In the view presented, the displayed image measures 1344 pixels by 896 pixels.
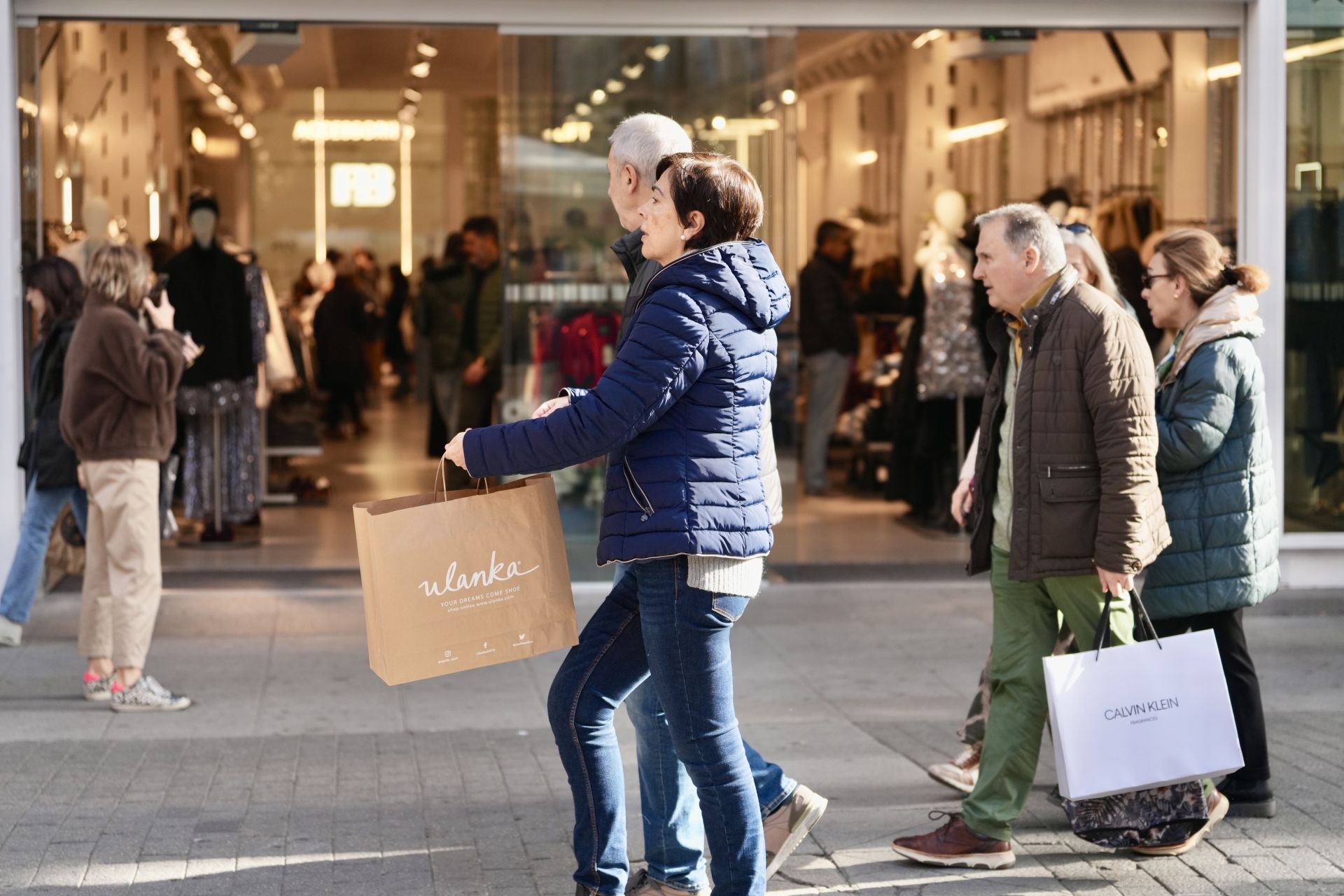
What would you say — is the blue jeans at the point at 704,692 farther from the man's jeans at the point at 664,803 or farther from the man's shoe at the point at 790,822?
the man's shoe at the point at 790,822

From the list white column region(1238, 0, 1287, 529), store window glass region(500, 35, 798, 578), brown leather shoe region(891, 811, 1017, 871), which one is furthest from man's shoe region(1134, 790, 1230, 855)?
store window glass region(500, 35, 798, 578)

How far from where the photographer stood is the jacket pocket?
14.7 ft

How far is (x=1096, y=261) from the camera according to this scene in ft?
17.2

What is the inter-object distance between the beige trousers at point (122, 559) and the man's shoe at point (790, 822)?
302 centimetres

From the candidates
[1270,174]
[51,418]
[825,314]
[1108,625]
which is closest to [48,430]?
[51,418]

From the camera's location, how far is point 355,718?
640cm

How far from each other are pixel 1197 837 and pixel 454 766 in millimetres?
2373

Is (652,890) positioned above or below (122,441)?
below

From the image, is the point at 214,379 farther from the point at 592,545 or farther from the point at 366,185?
the point at 366,185

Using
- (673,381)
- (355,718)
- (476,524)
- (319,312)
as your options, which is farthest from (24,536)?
(319,312)

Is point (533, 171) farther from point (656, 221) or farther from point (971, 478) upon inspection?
point (656, 221)

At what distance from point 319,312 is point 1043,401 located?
1323cm

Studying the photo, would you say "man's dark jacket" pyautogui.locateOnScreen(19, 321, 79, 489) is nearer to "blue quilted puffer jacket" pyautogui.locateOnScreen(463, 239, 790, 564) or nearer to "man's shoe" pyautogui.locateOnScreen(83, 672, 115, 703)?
"man's shoe" pyautogui.locateOnScreen(83, 672, 115, 703)

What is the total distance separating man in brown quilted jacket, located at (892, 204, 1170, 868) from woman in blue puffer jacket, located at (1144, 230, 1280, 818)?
0.36 m
